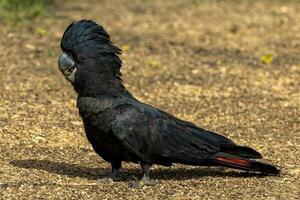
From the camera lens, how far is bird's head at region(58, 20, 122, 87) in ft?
19.1

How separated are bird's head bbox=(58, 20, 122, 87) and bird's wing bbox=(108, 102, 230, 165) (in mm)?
295

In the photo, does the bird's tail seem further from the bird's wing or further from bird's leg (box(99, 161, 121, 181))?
bird's leg (box(99, 161, 121, 181))

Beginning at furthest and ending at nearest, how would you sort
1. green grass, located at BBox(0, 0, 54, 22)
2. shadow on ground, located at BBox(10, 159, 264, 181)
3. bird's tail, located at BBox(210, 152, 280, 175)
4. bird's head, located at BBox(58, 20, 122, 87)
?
1. green grass, located at BBox(0, 0, 54, 22)
2. shadow on ground, located at BBox(10, 159, 264, 181)
3. bird's tail, located at BBox(210, 152, 280, 175)
4. bird's head, located at BBox(58, 20, 122, 87)

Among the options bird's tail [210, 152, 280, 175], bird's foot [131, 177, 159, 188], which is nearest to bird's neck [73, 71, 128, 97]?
bird's foot [131, 177, 159, 188]

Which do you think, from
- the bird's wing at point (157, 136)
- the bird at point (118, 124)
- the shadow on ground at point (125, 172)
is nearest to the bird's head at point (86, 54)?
the bird at point (118, 124)

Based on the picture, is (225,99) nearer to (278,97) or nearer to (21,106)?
(278,97)

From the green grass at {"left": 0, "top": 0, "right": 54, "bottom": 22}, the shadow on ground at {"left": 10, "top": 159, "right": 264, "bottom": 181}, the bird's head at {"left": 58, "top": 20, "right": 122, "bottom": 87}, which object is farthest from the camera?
the green grass at {"left": 0, "top": 0, "right": 54, "bottom": 22}

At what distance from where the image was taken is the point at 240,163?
5.97m

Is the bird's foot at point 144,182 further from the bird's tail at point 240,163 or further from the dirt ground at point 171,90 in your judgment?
the bird's tail at point 240,163

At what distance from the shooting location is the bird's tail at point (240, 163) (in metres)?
5.96

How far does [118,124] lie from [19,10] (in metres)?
6.77

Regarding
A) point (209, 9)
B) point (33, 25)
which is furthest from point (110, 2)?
point (33, 25)

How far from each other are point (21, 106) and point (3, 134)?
100 centimetres

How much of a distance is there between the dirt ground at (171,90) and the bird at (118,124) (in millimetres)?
157
